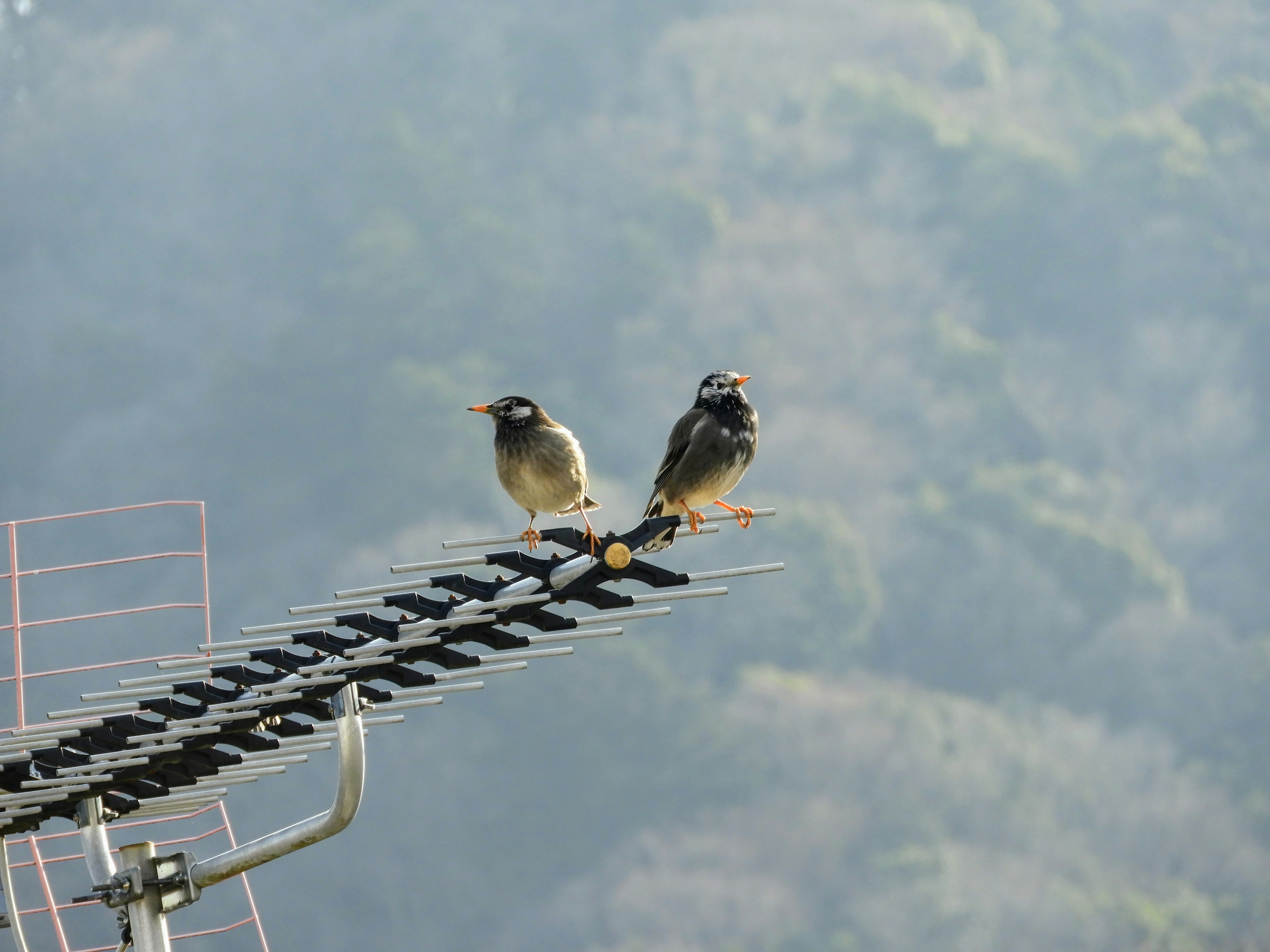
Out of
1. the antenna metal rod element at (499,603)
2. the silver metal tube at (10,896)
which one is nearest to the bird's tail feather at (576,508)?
the antenna metal rod element at (499,603)

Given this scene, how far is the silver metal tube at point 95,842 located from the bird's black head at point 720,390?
3.52 metres

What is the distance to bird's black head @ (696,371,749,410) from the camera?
701cm

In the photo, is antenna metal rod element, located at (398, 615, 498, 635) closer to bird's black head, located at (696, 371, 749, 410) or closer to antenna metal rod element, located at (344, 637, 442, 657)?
antenna metal rod element, located at (344, 637, 442, 657)

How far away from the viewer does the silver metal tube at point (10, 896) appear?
7.29 metres

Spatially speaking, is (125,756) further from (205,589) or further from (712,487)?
(712,487)

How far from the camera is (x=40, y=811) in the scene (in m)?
7.09

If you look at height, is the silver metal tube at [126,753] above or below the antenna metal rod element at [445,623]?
below

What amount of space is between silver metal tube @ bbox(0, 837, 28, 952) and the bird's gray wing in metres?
3.73

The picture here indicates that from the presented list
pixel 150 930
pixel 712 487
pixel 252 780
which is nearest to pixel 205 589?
pixel 252 780

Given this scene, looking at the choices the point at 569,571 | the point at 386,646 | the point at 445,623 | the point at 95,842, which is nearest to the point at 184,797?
the point at 95,842

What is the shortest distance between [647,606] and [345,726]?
1422 millimetres

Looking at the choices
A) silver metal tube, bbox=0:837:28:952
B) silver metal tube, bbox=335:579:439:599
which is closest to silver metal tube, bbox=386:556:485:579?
silver metal tube, bbox=335:579:439:599

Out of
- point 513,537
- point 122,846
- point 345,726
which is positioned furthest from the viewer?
point 122,846

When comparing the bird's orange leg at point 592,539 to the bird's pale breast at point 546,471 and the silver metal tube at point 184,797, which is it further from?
the silver metal tube at point 184,797
